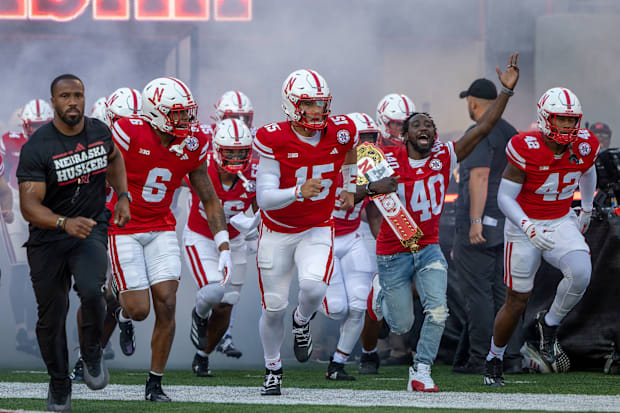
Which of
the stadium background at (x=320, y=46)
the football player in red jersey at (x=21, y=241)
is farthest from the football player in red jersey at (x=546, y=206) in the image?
the stadium background at (x=320, y=46)

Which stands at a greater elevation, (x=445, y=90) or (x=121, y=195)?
(x=445, y=90)

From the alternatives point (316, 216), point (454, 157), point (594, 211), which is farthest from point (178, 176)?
point (594, 211)

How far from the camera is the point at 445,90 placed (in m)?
14.7

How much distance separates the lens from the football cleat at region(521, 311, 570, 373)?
24.7 ft

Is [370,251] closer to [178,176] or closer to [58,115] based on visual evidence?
[178,176]

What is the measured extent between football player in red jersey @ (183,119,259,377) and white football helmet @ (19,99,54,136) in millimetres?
2585

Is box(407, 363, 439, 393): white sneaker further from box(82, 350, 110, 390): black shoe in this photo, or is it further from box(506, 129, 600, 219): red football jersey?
box(82, 350, 110, 390): black shoe

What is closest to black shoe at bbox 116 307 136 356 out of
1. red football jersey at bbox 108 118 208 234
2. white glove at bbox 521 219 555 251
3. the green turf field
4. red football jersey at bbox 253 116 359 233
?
the green turf field

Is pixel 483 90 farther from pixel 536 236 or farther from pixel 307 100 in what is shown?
pixel 307 100

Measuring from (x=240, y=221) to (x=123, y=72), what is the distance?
5.44 metres

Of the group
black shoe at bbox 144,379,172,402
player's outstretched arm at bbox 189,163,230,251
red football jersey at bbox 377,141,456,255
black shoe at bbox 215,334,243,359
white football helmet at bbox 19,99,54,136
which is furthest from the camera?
white football helmet at bbox 19,99,54,136

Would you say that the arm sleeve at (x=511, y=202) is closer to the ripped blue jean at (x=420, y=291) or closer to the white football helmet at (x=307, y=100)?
the ripped blue jean at (x=420, y=291)

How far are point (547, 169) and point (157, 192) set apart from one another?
8.17 ft

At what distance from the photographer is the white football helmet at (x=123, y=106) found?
817cm
